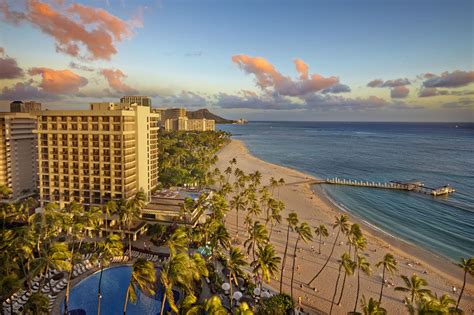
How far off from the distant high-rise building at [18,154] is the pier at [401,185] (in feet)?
343

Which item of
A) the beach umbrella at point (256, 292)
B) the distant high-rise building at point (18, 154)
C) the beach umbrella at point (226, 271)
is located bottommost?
the beach umbrella at point (226, 271)

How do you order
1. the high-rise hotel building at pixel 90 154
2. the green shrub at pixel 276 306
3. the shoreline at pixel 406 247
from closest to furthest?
the green shrub at pixel 276 306, the shoreline at pixel 406 247, the high-rise hotel building at pixel 90 154

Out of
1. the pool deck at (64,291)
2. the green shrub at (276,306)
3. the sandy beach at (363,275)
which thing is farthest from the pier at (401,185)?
the pool deck at (64,291)

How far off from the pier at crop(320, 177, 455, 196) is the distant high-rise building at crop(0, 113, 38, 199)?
10461cm

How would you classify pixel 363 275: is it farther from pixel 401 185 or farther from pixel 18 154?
pixel 18 154

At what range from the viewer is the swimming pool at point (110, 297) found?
38906 millimetres

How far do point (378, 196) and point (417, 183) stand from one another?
82.2ft

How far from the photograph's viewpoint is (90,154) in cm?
6381

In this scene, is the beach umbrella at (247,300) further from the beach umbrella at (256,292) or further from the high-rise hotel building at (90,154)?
the high-rise hotel building at (90,154)

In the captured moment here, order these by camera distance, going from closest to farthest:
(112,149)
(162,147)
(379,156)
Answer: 1. (112,149)
2. (162,147)
3. (379,156)

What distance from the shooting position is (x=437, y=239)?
224ft

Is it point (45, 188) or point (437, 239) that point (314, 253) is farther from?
point (45, 188)

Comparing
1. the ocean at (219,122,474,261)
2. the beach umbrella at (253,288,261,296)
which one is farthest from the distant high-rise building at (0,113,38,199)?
the ocean at (219,122,474,261)

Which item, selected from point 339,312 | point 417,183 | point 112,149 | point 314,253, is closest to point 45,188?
point 112,149
